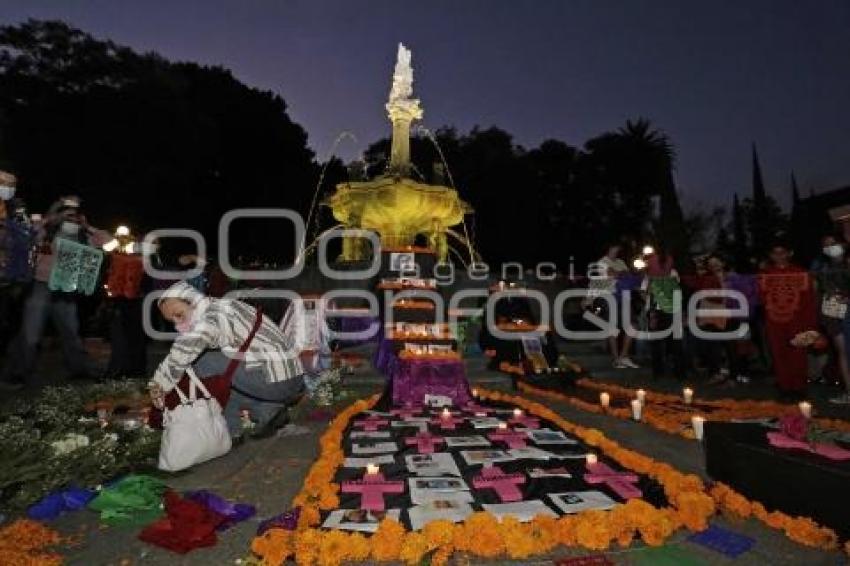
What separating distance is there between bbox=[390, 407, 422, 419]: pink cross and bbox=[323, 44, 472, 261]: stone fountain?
912 cm

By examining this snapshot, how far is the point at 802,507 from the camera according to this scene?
12.2 feet

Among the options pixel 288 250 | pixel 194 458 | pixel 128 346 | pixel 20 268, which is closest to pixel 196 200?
pixel 288 250

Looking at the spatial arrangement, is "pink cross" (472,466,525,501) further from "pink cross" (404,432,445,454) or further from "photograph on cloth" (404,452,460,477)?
"pink cross" (404,432,445,454)

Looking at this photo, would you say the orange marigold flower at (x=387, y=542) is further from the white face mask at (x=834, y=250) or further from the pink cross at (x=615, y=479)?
the white face mask at (x=834, y=250)

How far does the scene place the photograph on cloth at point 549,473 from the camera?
474cm

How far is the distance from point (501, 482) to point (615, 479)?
0.98 meters

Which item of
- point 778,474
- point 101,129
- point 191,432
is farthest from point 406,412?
point 101,129

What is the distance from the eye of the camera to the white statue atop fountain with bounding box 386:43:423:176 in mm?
19312

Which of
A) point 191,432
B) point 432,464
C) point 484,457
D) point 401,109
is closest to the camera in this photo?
point 191,432

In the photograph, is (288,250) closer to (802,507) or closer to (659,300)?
(659,300)

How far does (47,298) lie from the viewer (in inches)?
329

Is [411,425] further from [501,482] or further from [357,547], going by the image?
[357,547]

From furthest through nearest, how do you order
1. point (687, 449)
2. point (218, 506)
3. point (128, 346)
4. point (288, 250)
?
point (288, 250) < point (128, 346) < point (687, 449) < point (218, 506)

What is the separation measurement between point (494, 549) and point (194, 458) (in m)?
2.96
